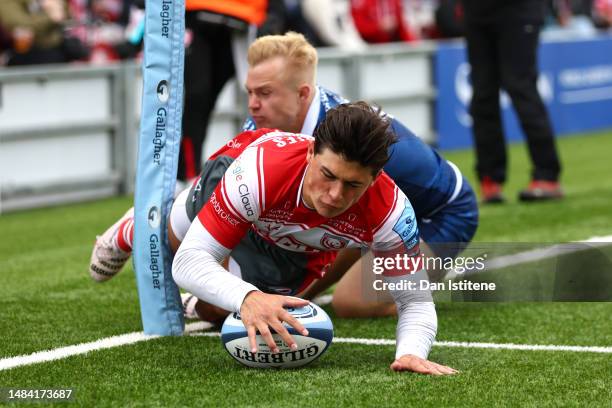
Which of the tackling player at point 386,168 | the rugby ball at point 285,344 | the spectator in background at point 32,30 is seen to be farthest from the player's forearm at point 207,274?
the spectator in background at point 32,30

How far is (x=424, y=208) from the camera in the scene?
5777 mm

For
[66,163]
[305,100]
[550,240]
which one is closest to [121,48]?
[66,163]

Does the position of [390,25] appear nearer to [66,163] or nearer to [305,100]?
[66,163]

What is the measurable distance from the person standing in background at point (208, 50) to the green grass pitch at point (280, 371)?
4.78 feet

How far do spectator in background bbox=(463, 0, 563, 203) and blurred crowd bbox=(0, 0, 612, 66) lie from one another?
0.41m

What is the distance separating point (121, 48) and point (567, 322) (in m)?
8.39

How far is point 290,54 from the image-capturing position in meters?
5.79

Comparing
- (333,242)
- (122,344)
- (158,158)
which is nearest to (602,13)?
(158,158)

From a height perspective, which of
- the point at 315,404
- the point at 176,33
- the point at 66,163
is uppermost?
the point at 176,33

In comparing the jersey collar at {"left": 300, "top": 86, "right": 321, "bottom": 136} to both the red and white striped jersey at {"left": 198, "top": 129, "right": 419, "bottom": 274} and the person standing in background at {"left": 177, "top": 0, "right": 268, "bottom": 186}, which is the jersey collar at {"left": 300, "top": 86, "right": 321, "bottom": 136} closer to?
the red and white striped jersey at {"left": 198, "top": 129, "right": 419, "bottom": 274}

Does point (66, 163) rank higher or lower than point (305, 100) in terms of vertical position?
lower

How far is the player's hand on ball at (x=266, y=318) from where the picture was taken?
13.8 feet

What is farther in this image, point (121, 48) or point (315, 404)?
point (121, 48)

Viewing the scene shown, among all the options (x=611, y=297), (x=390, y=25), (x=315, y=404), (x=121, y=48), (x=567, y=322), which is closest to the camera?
(x=315, y=404)
